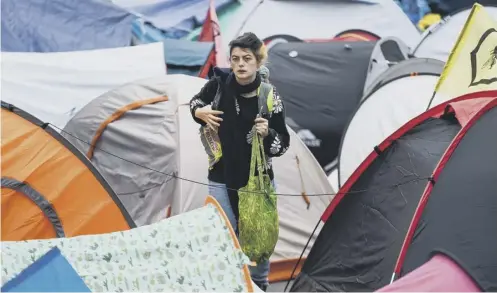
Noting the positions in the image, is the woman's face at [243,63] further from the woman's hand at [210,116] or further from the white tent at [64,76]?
the white tent at [64,76]

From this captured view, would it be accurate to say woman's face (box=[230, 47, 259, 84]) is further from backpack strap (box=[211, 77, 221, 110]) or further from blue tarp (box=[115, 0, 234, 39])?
blue tarp (box=[115, 0, 234, 39])

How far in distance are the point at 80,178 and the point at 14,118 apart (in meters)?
0.47

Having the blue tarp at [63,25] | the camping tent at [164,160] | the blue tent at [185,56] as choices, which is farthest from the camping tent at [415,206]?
the blue tarp at [63,25]

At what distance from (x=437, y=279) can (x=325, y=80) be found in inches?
163

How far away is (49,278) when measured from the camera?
2.10m

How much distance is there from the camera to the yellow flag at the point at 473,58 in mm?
3703

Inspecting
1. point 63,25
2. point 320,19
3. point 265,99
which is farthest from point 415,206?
point 320,19

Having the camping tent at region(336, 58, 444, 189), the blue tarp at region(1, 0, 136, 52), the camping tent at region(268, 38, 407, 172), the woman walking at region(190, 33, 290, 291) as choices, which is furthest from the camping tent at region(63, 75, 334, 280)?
the blue tarp at region(1, 0, 136, 52)

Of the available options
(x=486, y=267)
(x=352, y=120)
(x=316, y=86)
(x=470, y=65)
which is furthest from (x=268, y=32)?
(x=486, y=267)

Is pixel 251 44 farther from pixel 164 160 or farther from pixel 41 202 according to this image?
pixel 164 160

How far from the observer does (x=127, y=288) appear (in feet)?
7.50

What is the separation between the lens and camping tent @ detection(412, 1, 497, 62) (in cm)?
731

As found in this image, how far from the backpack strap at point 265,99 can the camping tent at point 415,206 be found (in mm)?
678

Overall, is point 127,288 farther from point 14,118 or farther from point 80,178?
point 14,118
